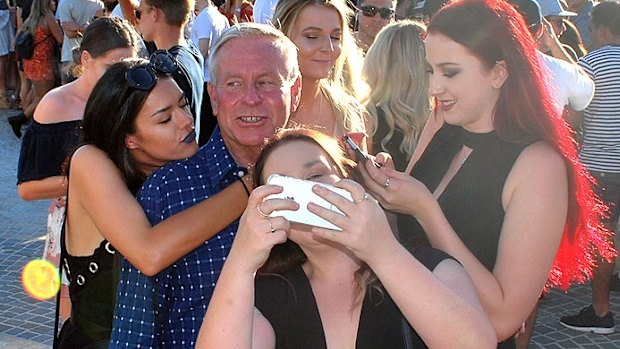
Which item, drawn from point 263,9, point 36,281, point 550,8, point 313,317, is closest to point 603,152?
point 550,8

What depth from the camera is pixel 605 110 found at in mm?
5418

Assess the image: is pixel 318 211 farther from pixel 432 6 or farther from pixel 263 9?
pixel 432 6

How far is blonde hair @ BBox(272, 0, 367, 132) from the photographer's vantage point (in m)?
3.69

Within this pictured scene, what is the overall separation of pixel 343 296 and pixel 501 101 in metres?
0.82

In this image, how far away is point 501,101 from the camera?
229cm

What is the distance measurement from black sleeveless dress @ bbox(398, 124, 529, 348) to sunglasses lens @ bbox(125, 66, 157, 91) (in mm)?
977

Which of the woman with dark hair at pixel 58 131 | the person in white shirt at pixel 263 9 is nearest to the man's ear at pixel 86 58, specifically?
the woman with dark hair at pixel 58 131

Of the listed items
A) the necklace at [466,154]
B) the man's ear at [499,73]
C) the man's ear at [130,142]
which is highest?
the man's ear at [499,73]

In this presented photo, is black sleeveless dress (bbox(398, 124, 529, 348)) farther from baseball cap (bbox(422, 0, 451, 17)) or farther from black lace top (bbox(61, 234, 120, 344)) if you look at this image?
baseball cap (bbox(422, 0, 451, 17))

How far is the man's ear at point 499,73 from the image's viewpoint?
7.35 ft

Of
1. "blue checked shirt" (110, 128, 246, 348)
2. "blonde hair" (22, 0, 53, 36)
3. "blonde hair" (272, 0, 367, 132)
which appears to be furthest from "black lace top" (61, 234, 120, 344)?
"blonde hair" (22, 0, 53, 36)

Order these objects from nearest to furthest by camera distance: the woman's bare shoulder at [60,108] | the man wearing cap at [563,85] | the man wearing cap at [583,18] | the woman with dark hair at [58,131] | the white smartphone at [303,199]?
the white smartphone at [303,199], the woman with dark hair at [58,131], the woman's bare shoulder at [60,108], the man wearing cap at [563,85], the man wearing cap at [583,18]

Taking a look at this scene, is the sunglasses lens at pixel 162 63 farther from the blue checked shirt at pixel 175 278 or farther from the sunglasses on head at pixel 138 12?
the sunglasses on head at pixel 138 12

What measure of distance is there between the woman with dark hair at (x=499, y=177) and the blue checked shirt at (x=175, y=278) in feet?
1.84
